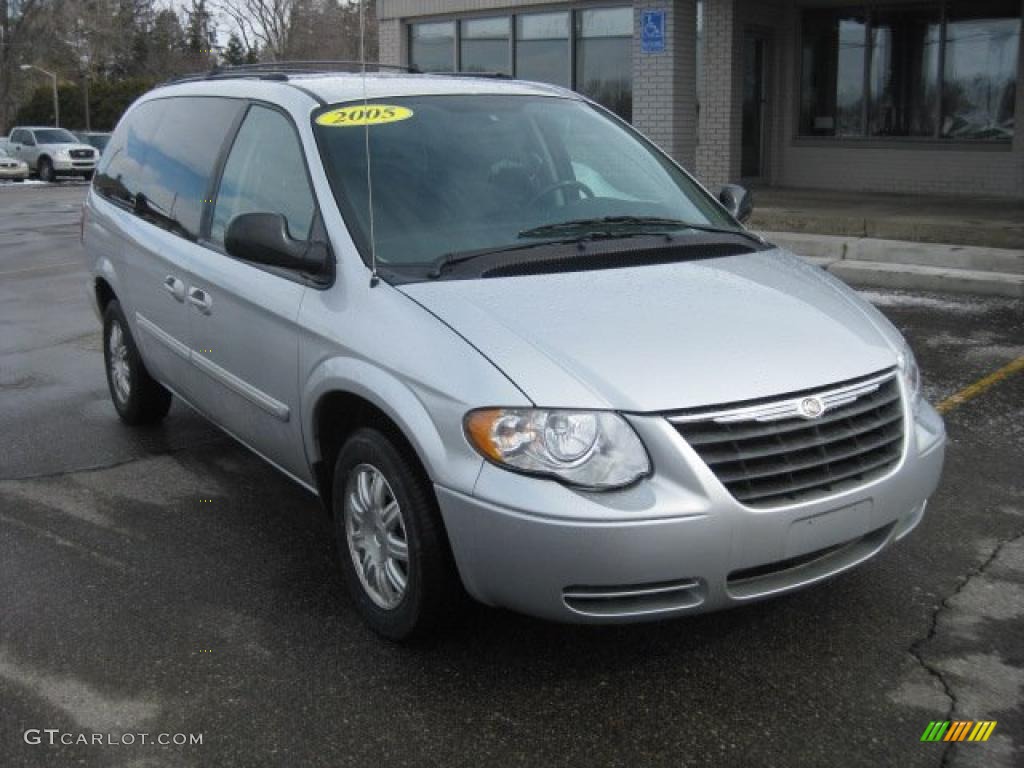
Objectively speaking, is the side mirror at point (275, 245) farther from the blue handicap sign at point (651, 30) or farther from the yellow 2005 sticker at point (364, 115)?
the blue handicap sign at point (651, 30)

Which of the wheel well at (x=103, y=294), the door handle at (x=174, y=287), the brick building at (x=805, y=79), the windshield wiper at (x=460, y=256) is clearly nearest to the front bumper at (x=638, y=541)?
the windshield wiper at (x=460, y=256)

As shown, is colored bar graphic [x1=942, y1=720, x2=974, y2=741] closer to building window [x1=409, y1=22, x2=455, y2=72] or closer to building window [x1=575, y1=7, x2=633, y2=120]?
building window [x1=575, y1=7, x2=633, y2=120]

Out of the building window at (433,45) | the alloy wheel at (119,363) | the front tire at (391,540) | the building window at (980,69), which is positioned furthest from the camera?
the building window at (433,45)

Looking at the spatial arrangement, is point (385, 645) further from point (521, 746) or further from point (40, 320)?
point (40, 320)

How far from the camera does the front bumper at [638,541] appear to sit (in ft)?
10.2

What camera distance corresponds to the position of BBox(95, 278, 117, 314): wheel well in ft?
21.0

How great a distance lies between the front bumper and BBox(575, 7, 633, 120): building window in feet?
48.5

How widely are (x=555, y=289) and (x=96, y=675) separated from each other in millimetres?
1880

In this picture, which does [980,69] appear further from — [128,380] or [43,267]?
[128,380]

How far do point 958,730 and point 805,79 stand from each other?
1563cm

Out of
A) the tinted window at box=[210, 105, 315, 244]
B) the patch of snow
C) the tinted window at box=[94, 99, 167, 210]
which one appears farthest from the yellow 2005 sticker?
the patch of snow

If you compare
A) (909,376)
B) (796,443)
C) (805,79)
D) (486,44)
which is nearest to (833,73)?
(805,79)

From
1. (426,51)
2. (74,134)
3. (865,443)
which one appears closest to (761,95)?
(426,51)

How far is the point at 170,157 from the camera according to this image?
18.1 ft
